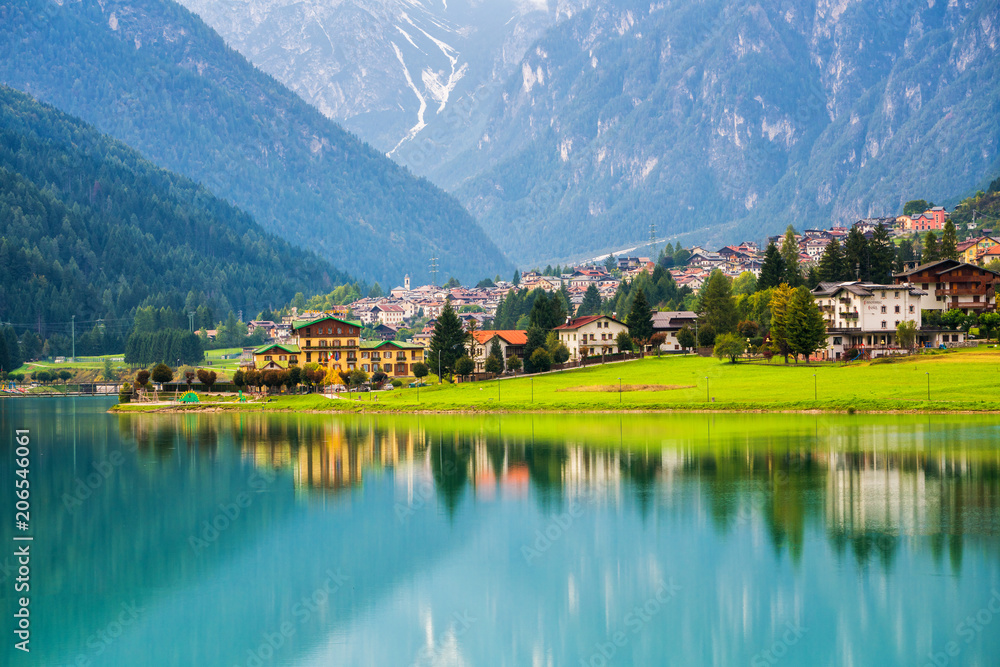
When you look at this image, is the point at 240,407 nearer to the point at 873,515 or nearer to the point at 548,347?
the point at 548,347

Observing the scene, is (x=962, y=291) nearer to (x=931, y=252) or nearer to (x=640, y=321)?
(x=931, y=252)

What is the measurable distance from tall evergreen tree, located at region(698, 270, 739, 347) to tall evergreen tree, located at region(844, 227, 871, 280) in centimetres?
1513

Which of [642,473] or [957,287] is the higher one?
[957,287]

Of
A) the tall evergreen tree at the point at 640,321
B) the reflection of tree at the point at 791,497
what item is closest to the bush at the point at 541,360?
the tall evergreen tree at the point at 640,321

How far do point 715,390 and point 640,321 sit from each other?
35.9m

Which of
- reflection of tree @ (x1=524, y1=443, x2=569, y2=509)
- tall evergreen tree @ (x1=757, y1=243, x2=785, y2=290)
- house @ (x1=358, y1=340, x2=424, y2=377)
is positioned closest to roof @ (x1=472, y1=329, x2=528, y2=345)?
house @ (x1=358, y1=340, x2=424, y2=377)

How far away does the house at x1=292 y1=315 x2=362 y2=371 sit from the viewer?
470 ft

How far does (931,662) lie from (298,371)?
101 metres

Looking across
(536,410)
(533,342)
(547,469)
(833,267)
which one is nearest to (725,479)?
(547,469)

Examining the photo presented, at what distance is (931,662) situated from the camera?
2805cm

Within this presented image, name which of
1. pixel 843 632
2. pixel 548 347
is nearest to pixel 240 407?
pixel 548 347

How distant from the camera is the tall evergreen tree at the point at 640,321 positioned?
127750 mm

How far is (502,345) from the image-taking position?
136875 millimetres

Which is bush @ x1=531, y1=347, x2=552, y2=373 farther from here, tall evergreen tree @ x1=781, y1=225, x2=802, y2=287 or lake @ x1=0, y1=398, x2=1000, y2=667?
lake @ x1=0, y1=398, x2=1000, y2=667
